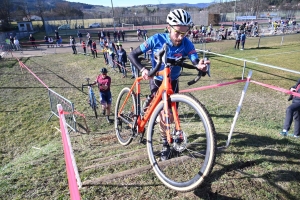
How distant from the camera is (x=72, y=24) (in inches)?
2186

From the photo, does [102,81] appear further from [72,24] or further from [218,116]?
[72,24]

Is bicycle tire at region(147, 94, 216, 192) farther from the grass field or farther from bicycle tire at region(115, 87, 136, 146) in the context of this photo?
bicycle tire at region(115, 87, 136, 146)

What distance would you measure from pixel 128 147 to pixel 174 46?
2826 mm

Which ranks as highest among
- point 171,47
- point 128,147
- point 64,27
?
point 64,27

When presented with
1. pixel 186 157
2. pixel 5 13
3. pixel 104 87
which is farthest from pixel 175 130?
pixel 5 13

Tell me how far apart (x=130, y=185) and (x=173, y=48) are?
2186 mm

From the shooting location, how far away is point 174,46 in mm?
3445

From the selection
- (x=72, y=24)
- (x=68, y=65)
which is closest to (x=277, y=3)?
(x=72, y=24)

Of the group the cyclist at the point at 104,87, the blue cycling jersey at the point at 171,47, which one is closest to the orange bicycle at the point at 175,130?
the blue cycling jersey at the point at 171,47

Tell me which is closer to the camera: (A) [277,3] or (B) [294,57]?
(B) [294,57]

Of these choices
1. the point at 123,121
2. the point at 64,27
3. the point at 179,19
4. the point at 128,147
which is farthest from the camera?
the point at 64,27

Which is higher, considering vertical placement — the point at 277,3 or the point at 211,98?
the point at 277,3

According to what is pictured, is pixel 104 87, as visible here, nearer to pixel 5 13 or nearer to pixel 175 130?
pixel 175 130

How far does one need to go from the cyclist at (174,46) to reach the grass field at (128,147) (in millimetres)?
1101
